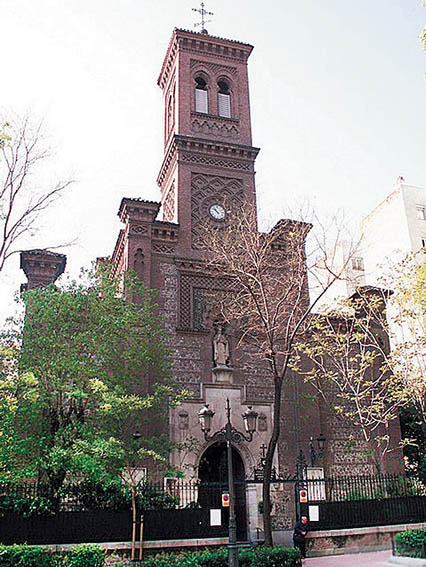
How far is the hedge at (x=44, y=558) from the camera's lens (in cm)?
1327

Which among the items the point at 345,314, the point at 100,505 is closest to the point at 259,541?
the point at 100,505

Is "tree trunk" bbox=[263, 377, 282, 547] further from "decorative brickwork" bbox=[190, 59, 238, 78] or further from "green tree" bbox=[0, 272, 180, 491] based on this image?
"decorative brickwork" bbox=[190, 59, 238, 78]

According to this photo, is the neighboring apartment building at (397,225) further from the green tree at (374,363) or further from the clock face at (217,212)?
the clock face at (217,212)

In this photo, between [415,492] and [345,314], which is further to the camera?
[345,314]

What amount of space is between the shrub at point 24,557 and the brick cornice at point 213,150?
1593cm

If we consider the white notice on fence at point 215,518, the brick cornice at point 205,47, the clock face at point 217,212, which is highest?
the brick cornice at point 205,47

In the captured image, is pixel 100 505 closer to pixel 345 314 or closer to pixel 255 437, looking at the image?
pixel 255 437

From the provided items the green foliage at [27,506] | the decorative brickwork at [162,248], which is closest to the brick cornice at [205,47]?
the decorative brickwork at [162,248]

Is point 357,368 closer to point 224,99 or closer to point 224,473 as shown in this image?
point 224,473

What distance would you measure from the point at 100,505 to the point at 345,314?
10895mm

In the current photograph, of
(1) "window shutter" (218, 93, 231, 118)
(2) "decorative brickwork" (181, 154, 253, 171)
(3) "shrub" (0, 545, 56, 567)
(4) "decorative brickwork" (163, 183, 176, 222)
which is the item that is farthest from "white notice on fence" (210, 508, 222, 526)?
(1) "window shutter" (218, 93, 231, 118)

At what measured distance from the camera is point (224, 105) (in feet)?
87.1

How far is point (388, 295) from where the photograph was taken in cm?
2433

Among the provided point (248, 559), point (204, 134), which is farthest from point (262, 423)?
point (204, 134)
